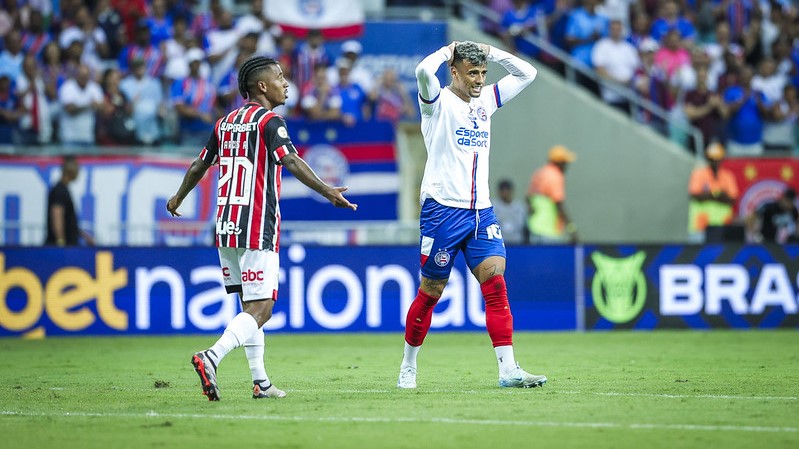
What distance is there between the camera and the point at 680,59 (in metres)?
22.8

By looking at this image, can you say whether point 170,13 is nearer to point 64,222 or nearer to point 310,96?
point 310,96

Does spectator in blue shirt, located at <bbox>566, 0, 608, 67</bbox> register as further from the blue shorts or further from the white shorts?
the white shorts

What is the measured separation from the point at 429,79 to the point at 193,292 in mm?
8926

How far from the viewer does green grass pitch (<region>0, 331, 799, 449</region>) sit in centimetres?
734

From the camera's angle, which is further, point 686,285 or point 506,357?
point 686,285

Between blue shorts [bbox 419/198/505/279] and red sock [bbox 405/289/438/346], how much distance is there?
202 mm

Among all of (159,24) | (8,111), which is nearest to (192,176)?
(8,111)

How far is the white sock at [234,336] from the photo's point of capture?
884 centimetres

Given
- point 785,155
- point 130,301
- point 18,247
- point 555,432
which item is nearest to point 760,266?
point 785,155

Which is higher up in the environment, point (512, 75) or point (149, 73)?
point (149, 73)

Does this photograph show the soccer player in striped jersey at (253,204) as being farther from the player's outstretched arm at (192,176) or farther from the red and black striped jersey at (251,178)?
the player's outstretched arm at (192,176)

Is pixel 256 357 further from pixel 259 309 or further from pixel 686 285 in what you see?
pixel 686 285

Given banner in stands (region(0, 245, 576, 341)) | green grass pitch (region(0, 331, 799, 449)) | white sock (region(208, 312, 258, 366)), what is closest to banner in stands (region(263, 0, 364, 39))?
banner in stands (region(0, 245, 576, 341))

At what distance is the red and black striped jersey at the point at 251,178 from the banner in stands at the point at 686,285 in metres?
9.62
